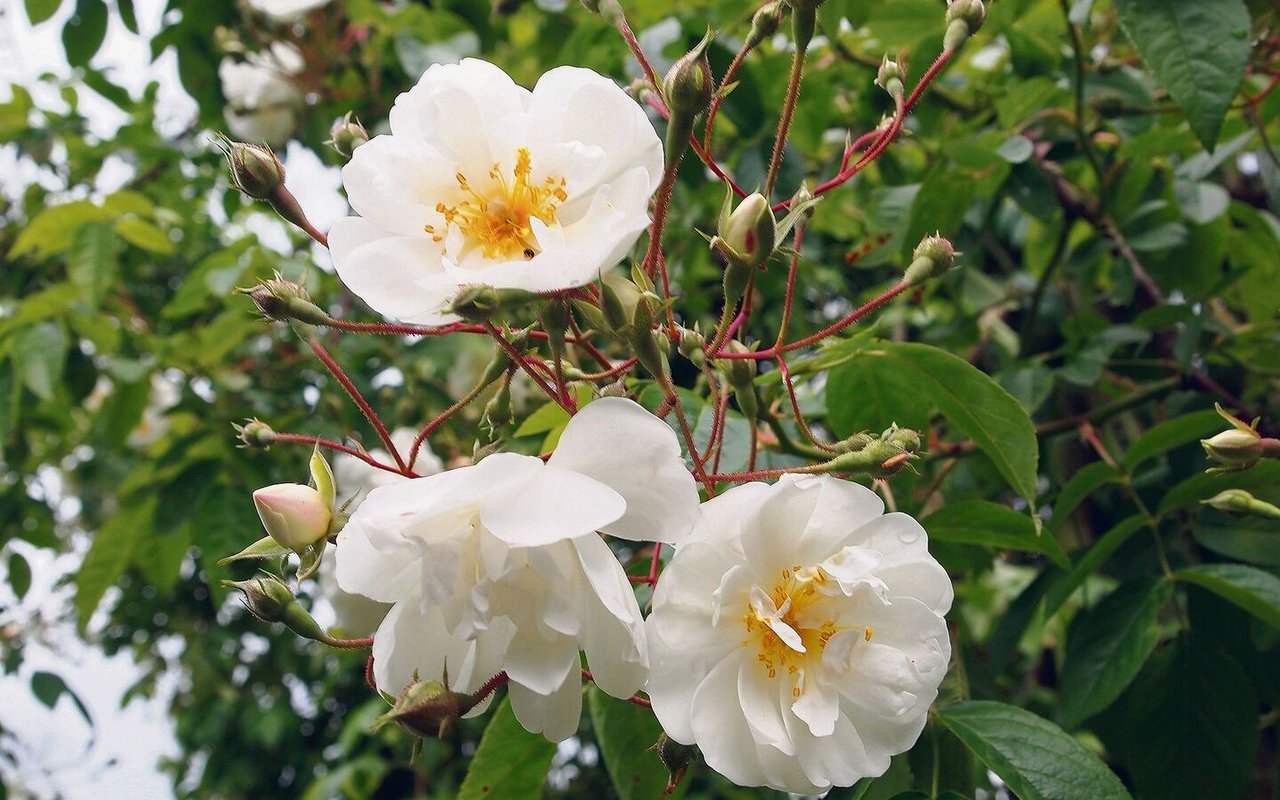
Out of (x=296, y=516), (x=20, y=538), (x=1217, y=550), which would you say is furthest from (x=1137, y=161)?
(x=20, y=538)

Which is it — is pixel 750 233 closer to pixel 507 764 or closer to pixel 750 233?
pixel 750 233

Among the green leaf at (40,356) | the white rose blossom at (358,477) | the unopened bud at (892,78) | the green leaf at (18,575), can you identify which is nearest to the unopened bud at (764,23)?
the unopened bud at (892,78)

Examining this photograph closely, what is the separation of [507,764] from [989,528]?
1.60 feet

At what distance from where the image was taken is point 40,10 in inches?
72.9

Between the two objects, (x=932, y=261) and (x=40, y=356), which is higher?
(x=932, y=261)

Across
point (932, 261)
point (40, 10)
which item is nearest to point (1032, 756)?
point (932, 261)

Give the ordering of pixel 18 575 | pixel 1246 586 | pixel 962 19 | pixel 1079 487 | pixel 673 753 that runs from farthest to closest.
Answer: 1. pixel 18 575
2. pixel 1079 487
3. pixel 1246 586
4. pixel 962 19
5. pixel 673 753

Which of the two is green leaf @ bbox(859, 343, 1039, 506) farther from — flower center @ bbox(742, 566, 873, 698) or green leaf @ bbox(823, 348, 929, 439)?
flower center @ bbox(742, 566, 873, 698)

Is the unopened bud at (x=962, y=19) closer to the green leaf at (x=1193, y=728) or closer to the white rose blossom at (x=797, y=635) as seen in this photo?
the white rose blossom at (x=797, y=635)

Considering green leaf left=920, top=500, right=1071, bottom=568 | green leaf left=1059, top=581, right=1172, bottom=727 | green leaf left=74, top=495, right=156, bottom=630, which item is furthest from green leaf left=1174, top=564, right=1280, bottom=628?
green leaf left=74, top=495, right=156, bottom=630

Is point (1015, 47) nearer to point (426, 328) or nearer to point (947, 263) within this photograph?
point (947, 263)

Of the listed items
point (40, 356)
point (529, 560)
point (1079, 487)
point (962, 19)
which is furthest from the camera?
point (40, 356)

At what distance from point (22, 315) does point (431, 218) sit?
1.35m

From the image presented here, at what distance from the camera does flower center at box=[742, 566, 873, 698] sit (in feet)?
2.35
